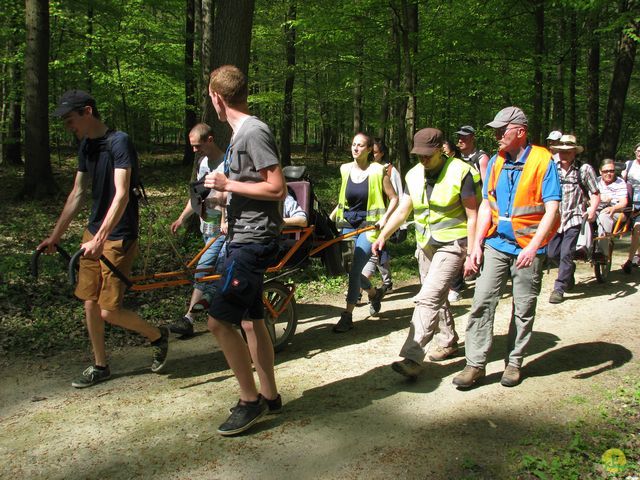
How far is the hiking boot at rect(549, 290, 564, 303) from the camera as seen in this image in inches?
291

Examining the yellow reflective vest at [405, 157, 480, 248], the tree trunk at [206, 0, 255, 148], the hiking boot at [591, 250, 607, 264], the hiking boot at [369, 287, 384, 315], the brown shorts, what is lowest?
the hiking boot at [369, 287, 384, 315]

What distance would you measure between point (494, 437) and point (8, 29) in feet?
61.0

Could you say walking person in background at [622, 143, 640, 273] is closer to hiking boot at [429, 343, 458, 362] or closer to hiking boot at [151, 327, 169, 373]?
hiking boot at [429, 343, 458, 362]

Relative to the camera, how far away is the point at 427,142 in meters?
4.62

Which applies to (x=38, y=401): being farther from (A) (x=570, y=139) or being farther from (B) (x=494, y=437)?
(A) (x=570, y=139)

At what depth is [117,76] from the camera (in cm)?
1948

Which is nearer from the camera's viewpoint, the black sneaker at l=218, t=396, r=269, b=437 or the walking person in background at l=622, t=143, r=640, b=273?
the black sneaker at l=218, t=396, r=269, b=437

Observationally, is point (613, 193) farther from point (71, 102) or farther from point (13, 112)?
point (13, 112)

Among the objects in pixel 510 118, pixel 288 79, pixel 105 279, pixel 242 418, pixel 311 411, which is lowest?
pixel 311 411

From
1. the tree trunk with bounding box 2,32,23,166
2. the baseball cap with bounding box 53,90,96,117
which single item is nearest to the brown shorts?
the baseball cap with bounding box 53,90,96,117

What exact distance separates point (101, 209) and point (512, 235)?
3421 mm

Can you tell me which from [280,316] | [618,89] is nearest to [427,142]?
[280,316]

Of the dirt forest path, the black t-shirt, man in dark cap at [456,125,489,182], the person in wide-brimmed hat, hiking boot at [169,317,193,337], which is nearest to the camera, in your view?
the dirt forest path

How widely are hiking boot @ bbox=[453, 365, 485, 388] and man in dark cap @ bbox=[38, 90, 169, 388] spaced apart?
280 cm
